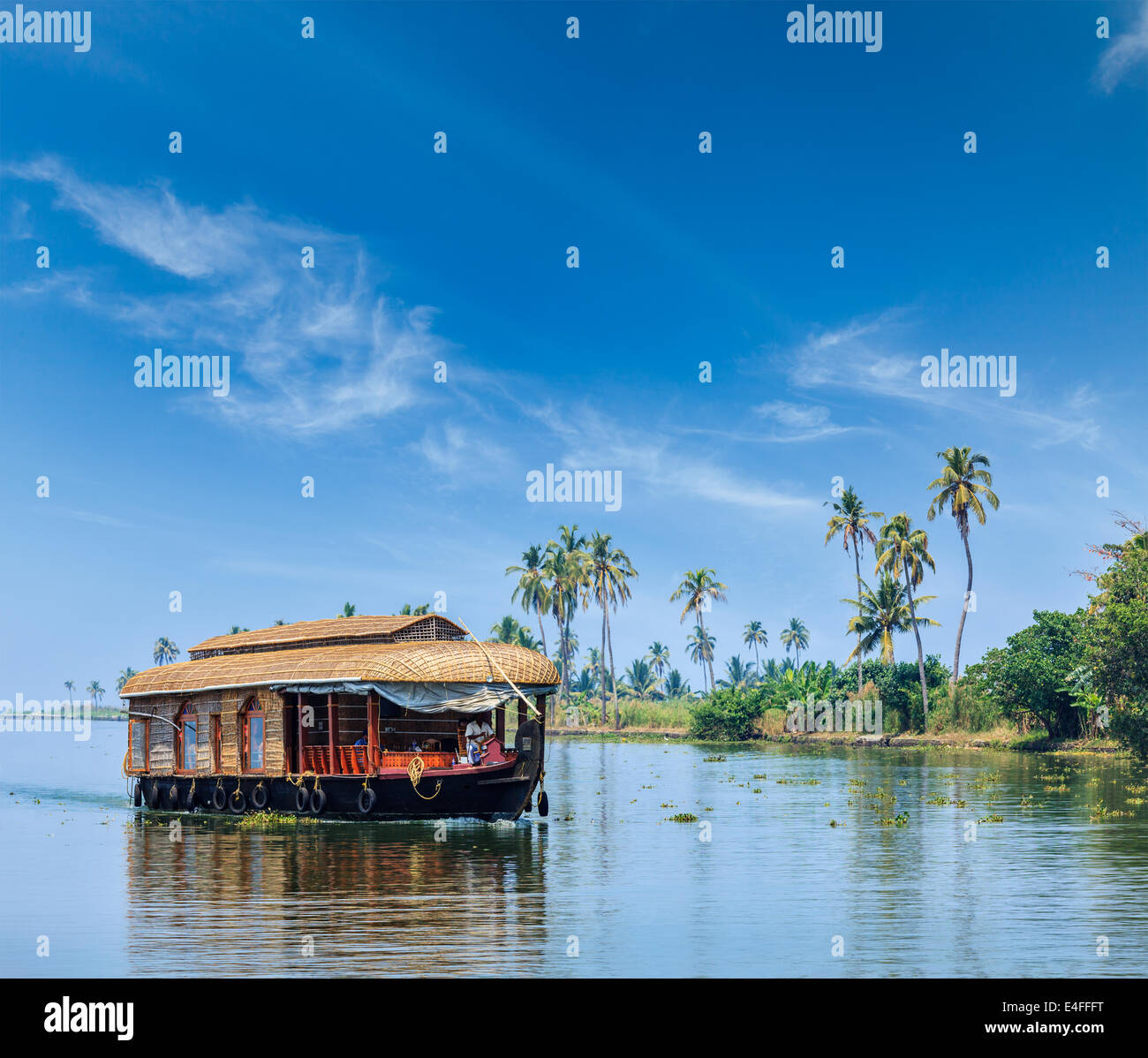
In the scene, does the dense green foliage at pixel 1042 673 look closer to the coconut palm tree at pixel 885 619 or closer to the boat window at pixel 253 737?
the coconut palm tree at pixel 885 619

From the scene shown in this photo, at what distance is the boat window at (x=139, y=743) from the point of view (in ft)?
127

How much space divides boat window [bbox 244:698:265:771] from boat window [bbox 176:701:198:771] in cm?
363

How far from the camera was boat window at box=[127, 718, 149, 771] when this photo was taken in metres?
38.6

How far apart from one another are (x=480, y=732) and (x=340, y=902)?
47.6 ft

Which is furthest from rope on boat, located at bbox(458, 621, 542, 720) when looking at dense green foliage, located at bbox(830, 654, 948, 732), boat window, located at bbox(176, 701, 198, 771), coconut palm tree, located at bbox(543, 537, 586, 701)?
coconut palm tree, located at bbox(543, 537, 586, 701)

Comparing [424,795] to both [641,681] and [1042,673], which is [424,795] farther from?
[641,681]

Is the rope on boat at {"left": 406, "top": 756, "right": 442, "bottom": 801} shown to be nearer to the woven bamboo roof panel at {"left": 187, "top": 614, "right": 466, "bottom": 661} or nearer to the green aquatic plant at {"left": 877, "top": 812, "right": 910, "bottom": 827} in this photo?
the woven bamboo roof panel at {"left": 187, "top": 614, "right": 466, "bottom": 661}

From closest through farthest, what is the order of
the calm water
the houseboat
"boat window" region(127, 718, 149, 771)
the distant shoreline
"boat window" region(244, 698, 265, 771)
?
1. the calm water
2. the houseboat
3. "boat window" region(244, 698, 265, 771)
4. "boat window" region(127, 718, 149, 771)
5. the distant shoreline

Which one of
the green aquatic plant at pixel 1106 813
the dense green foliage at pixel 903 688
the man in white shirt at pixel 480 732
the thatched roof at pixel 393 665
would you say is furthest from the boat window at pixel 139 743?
the dense green foliage at pixel 903 688

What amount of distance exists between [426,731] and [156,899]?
541 inches

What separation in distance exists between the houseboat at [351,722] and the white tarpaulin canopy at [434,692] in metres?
0.03

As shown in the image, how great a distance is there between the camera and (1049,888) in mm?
19469
